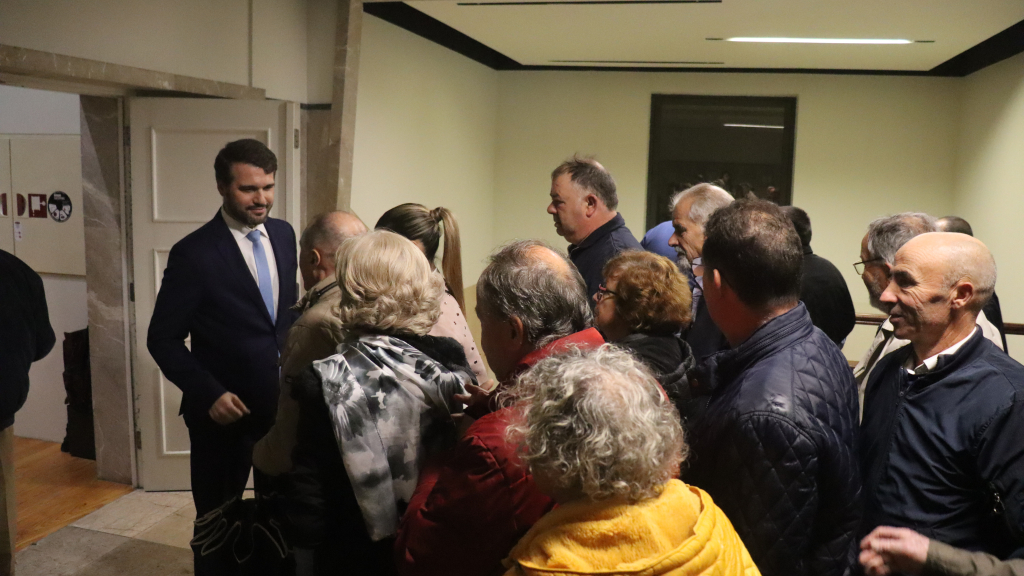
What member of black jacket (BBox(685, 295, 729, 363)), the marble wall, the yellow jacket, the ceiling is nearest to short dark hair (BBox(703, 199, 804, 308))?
the yellow jacket

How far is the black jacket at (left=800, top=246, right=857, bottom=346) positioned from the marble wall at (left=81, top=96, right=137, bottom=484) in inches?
128

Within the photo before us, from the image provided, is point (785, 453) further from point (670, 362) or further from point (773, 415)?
point (670, 362)

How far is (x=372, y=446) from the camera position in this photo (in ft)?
5.22

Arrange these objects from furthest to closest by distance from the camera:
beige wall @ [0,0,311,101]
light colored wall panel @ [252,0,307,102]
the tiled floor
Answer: light colored wall panel @ [252,0,307,102] < the tiled floor < beige wall @ [0,0,311,101]

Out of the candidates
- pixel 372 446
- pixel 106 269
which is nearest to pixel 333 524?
pixel 372 446

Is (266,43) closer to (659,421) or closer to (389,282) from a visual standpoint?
(389,282)

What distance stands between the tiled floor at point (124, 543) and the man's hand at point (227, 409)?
106 centimetres

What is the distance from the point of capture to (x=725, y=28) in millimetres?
5238

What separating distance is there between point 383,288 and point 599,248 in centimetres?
176

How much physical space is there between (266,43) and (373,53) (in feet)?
3.58

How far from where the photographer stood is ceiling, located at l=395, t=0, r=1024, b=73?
4.51m

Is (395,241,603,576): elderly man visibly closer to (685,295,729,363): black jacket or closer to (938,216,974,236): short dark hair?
(685,295,729,363): black jacket

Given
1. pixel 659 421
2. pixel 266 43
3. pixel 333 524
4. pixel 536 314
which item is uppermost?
pixel 266 43

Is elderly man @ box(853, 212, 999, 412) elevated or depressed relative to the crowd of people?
elevated
